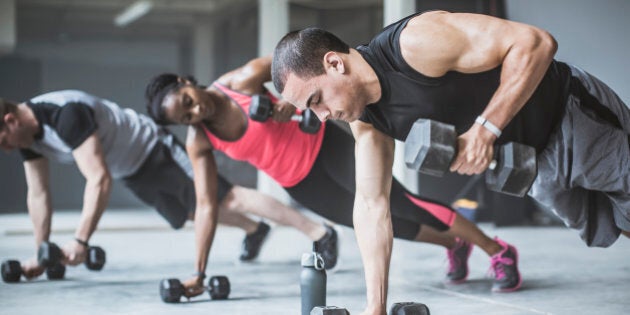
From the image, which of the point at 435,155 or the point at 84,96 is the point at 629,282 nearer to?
the point at 435,155

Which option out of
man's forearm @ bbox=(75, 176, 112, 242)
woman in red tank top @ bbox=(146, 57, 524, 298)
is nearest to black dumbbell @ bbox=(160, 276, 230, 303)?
woman in red tank top @ bbox=(146, 57, 524, 298)

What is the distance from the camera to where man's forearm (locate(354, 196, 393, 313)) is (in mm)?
2039

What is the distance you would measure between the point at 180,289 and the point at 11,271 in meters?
1.12

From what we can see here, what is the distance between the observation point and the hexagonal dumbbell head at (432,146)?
1.63 meters

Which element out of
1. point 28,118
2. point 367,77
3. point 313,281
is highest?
point 367,77

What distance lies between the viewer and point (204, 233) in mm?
2957

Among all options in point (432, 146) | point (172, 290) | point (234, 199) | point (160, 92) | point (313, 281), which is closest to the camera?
point (432, 146)

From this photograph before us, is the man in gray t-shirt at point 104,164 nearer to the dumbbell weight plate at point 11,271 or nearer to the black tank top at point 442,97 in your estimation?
the dumbbell weight plate at point 11,271

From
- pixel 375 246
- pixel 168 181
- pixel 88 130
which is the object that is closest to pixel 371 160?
pixel 375 246

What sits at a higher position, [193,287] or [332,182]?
[332,182]

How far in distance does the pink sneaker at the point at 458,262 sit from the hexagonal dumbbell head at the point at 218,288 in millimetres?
1076

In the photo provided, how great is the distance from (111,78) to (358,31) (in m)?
4.05

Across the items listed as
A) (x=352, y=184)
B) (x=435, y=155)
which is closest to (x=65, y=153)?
(x=352, y=184)

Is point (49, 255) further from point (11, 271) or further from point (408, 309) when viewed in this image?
point (408, 309)
